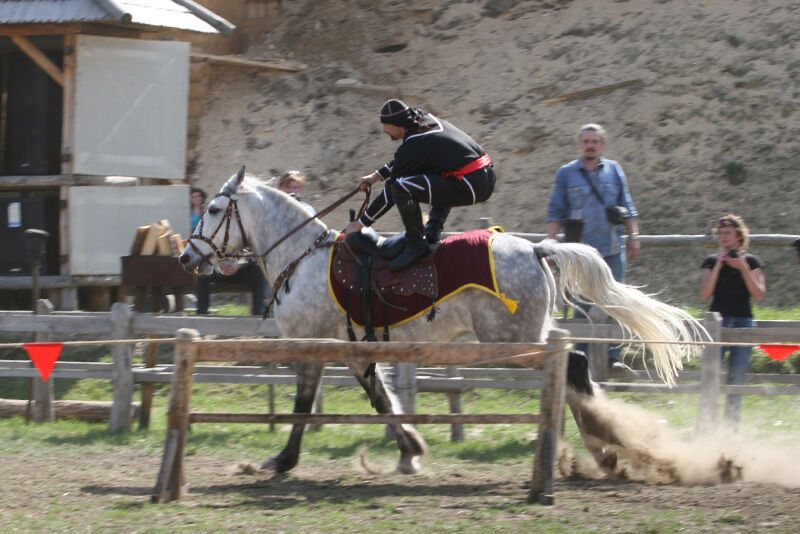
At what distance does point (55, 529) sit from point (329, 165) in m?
12.7

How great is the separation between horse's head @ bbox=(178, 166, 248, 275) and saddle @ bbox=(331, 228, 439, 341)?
88 centimetres

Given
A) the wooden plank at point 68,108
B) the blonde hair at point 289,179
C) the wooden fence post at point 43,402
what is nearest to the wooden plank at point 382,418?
the blonde hair at point 289,179

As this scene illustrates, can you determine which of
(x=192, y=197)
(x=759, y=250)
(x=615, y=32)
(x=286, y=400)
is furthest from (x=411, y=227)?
(x=615, y=32)

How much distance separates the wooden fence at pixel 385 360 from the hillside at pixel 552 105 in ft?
24.3

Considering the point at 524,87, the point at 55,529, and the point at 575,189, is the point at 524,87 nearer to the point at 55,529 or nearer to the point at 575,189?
the point at 575,189

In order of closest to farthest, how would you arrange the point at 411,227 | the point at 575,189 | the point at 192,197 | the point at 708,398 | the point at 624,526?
1. the point at 624,526
2. the point at 411,227
3. the point at 708,398
4. the point at 575,189
5. the point at 192,197

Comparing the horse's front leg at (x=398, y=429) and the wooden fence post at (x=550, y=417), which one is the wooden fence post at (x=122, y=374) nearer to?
the horse's front leg at (x=398, y=429)

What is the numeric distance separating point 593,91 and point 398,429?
1091 centimetres

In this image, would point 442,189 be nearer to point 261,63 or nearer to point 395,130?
point 395,130

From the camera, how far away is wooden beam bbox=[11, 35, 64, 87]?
48.8 feet

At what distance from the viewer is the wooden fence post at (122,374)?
10.8m

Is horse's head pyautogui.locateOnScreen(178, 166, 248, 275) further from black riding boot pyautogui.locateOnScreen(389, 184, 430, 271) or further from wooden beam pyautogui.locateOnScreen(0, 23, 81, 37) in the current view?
wooden beam pyautogui.locateOnScreen(0, 23, 81, 37)

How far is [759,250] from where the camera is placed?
14.8m

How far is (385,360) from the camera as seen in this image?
743cm
